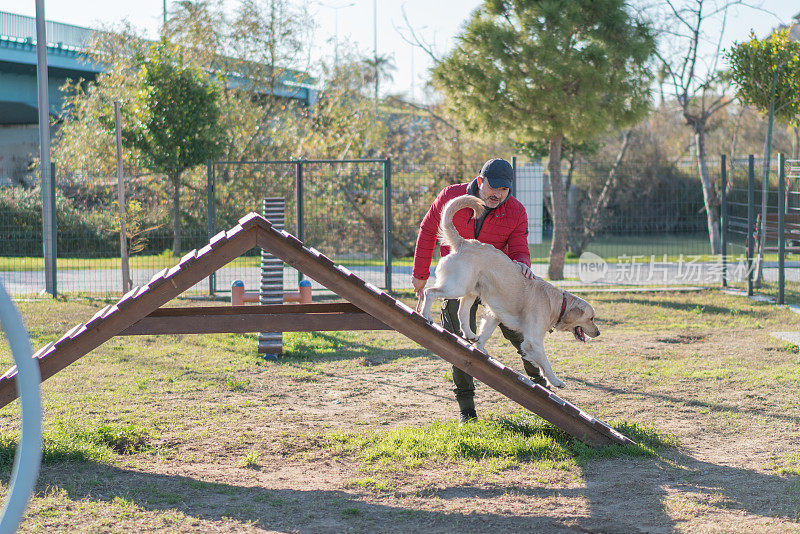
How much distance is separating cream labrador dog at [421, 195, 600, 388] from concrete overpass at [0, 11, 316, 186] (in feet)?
70.6

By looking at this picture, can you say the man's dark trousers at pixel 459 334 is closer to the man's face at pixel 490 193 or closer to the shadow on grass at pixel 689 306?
the man's face at pixel 490 193

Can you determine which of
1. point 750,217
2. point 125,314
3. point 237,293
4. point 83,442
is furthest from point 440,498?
point 750,217

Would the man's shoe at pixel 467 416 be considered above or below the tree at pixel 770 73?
below

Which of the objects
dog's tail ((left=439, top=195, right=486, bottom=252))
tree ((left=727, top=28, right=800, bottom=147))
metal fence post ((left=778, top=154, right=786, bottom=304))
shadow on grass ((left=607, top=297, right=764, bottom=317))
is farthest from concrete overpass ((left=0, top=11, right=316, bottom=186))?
dog's tail ((left=439, top=195, right=486, bottom=252))

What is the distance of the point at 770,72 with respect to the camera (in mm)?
14203

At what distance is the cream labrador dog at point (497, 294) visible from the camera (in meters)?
5.44

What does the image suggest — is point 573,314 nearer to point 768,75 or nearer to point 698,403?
point 698,403

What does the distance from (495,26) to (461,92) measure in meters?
1.43

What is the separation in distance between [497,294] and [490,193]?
2.52 feet

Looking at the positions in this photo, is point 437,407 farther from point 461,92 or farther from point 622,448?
point 461,92

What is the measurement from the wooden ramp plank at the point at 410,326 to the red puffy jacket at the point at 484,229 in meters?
0.60

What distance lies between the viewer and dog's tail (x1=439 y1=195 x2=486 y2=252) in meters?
5.35

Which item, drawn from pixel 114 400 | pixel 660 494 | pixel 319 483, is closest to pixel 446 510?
pixel 319 483

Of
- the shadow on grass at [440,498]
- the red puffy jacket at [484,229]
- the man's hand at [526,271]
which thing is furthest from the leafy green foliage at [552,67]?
the shadow on grass at [440,498]
